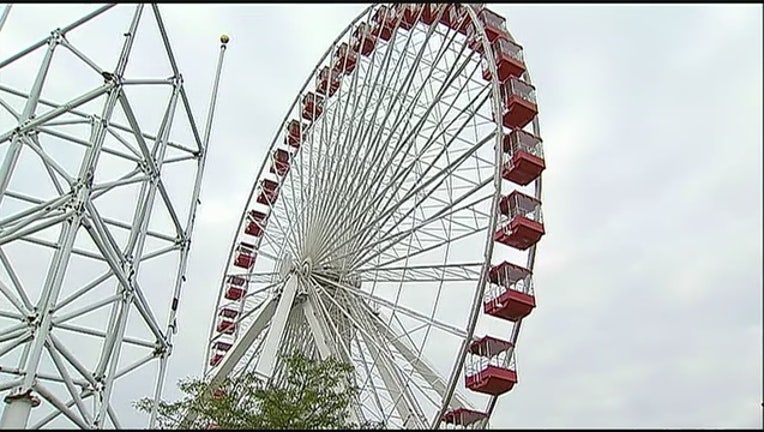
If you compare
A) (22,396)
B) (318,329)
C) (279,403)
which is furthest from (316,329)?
(22,396)

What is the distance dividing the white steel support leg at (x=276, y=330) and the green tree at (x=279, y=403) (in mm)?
2901

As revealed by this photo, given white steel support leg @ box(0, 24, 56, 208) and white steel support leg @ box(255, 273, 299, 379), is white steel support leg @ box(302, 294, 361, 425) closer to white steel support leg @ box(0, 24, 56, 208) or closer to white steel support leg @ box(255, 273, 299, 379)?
white steel support leg @ box(255, 273, 299, 379)

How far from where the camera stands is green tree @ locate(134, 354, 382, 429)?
1102 cm

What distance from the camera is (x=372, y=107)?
1994cm

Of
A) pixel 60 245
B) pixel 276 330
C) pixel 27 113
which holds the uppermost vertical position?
pixel 27 113

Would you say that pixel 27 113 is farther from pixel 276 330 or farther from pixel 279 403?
pixel 276 330

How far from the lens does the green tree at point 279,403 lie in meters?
11.0

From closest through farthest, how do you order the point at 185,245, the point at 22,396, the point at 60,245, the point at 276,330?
the point at 22,396 < the point at 60,245 < the point at 185,245 < the point at 276,330

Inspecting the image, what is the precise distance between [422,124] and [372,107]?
2.12 metres

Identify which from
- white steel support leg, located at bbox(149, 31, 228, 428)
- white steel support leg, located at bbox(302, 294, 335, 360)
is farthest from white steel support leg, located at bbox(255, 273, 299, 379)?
white steel support leg, located at bbox(149, 31, 228, 428)

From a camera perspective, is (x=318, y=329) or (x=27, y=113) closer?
(x=27, y=113)

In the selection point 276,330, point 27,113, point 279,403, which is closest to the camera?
point 27,113

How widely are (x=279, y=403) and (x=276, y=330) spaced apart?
6.67m

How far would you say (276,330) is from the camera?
17.8 meters
